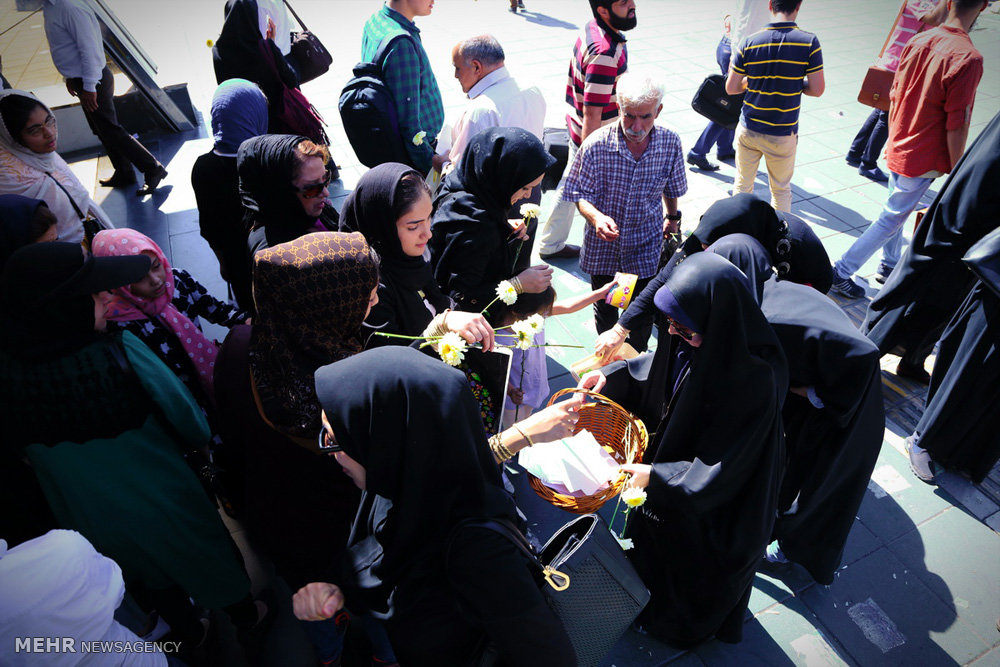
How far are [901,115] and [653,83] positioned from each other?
292cm

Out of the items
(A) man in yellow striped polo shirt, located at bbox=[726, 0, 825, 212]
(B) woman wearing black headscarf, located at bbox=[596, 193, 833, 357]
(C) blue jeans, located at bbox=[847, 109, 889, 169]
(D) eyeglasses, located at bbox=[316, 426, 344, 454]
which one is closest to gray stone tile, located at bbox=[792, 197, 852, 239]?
(A) man in yellow striped polo shirt, located at bbox=[726, 0, 825, 212]

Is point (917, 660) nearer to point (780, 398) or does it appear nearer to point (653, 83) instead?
point (780, 398)

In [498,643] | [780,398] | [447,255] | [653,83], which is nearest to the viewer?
[498,643]

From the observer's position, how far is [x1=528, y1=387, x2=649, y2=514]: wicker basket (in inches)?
96.9

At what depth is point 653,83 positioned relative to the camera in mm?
3396

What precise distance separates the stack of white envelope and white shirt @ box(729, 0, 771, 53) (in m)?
6.01

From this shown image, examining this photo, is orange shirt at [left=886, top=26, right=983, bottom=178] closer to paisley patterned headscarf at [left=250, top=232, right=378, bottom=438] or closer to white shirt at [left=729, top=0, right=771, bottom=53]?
white shirt at [left=729, top=0, right=771, bottom=53]

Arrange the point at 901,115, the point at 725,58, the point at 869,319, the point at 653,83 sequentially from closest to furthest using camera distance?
1. the point at 653,83
2. the point at 869,319
3. the point at 901,115
4. the point at 725,58

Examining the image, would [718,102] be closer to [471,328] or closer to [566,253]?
[566,253]

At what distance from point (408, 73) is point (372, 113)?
0.43m

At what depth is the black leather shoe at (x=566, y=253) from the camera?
18.7ft

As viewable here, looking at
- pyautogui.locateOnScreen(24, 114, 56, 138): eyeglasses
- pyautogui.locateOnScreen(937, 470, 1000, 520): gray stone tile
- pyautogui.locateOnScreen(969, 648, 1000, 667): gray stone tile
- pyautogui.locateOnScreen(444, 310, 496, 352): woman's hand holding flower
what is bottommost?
pyautogui.locateOnScreen(969, 648, 1000, 667): gray stone tile

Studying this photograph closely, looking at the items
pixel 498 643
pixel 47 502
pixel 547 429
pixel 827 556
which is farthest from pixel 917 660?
pixel 47 502

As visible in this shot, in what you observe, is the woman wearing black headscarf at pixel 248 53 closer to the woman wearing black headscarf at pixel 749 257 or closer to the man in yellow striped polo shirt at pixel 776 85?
the woman wearing black headscarf at pixel 749 257
